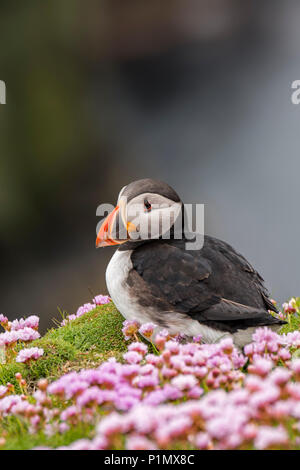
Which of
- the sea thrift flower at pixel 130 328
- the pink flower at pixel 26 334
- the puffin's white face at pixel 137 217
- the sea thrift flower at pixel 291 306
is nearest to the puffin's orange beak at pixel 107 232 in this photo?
the puffin's white face at pixel 137 217

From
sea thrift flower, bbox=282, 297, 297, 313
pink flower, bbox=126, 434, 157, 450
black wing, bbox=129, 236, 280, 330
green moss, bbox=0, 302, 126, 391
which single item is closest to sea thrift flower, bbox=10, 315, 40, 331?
green moss, bbox=0, 302, 126, 391

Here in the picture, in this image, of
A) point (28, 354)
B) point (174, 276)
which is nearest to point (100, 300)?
point (174, 276)

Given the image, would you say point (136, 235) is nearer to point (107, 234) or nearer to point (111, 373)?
point (107, 234)

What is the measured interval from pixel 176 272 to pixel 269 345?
1025 mm

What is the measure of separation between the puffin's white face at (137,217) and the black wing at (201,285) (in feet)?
0.43

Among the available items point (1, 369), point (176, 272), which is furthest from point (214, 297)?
point (1, 369)

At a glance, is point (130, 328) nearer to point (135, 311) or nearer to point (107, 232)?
point (135, 311)

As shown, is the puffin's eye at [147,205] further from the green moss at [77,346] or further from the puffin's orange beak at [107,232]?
the green moss at [77,346]

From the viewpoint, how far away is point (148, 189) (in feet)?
12.0

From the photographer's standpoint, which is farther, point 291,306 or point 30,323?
point 291,306

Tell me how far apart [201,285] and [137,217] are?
25.5 inches

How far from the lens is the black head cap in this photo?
3660 millimetres

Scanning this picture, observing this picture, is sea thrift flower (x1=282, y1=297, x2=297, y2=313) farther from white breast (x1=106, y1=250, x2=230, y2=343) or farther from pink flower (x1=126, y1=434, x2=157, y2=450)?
pink flower (x1=126, y1=434, x2=157, y2=450)

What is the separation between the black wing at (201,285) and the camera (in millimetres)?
3262
